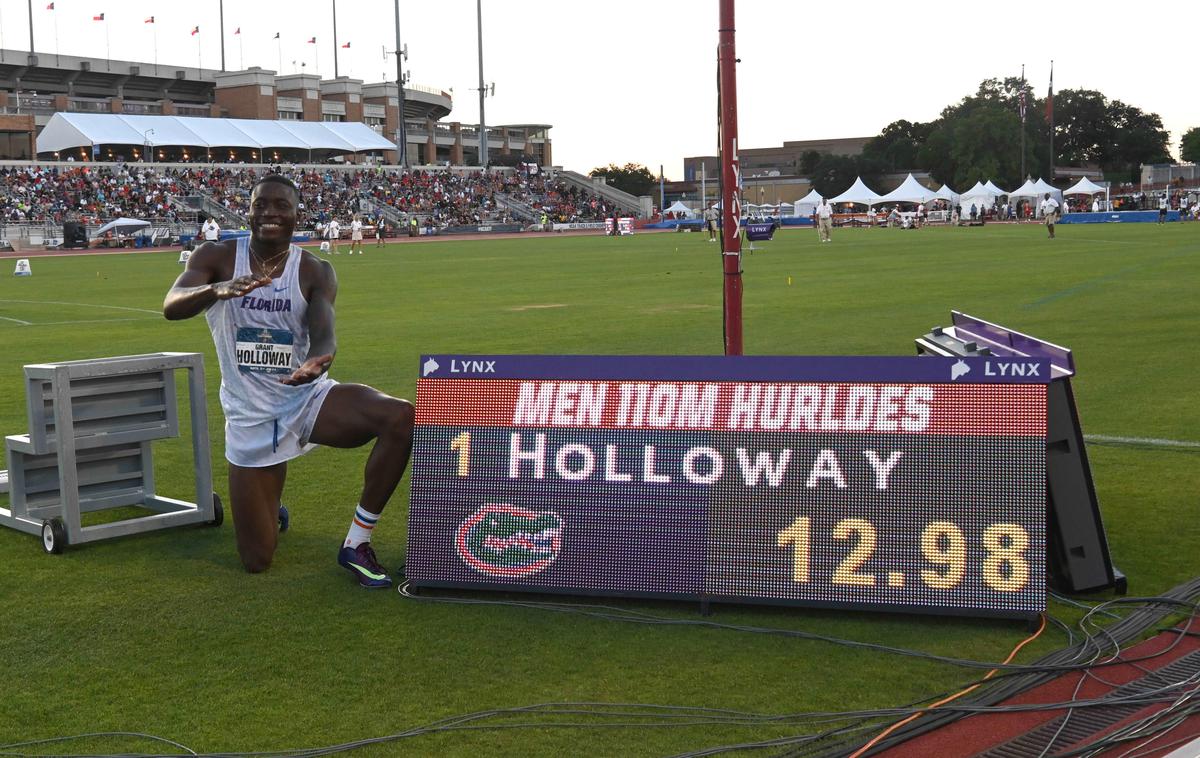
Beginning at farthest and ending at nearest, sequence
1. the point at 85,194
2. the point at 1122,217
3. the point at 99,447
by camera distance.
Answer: the point at 1122,217, the point at 85,194, the point at 99,447

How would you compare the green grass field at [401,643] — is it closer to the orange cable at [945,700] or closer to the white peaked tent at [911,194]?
the orange cable at [945,700]

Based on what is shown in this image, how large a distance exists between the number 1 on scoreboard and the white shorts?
0.83 m

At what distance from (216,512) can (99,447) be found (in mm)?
725

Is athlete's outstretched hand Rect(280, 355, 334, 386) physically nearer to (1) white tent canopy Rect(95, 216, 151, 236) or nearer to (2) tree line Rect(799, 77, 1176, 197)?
(1) white tent canopy Rect(95, 216, 151, 236)

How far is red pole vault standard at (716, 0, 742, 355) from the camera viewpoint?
26.0 feet

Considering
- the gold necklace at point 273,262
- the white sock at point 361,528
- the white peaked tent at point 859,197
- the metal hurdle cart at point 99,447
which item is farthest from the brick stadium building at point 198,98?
the white sock at point 361,528

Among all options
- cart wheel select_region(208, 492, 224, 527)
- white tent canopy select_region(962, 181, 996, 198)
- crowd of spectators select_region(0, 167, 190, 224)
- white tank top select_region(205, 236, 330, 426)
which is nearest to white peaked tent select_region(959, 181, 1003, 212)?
white tent canopy select_region(962, 181, 996, 198)

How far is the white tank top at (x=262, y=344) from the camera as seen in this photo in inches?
241

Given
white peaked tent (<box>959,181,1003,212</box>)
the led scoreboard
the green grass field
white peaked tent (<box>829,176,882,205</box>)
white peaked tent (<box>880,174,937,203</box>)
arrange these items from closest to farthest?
the green grass field, the led scoreboard, white peaked tent (<box>880,174,937,203</box>), white peaked tent (<box>959,181,1003,212</box>), white peaked tent (<box>829,176,882,205</box>)

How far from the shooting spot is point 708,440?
17.6 feet

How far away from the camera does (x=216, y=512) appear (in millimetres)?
7258

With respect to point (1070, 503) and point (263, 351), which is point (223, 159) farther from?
point (1070, 503)

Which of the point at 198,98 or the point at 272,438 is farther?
the point at 198,98

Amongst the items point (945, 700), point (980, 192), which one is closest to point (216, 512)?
point (945, 700)
